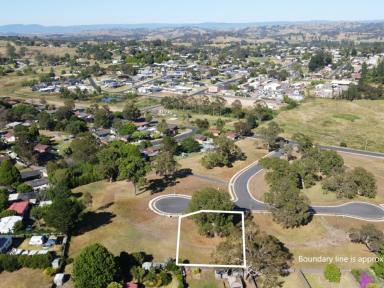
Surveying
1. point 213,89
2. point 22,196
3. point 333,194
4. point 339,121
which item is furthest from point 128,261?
point 213,89

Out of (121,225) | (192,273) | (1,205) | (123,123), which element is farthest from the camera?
(123,123)

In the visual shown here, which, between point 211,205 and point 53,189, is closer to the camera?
point 211,205

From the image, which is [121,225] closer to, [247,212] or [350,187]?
[247,212]

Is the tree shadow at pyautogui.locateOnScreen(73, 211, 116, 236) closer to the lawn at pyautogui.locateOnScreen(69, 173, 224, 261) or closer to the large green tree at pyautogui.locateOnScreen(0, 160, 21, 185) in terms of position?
the lawn at pyautogui.locateOnScreen(69, 173, 224, 261)

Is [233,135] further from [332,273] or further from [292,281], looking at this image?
[332,273]

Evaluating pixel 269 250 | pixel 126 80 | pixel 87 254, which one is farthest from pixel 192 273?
pixel 126 80

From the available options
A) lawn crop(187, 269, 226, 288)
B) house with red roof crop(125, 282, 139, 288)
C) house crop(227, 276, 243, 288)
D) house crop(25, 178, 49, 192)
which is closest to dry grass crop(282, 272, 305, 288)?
house crop(227, 276, 243, 288)

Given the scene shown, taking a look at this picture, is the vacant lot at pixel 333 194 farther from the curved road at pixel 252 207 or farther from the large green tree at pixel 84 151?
the large green tree at pixel 84 151
